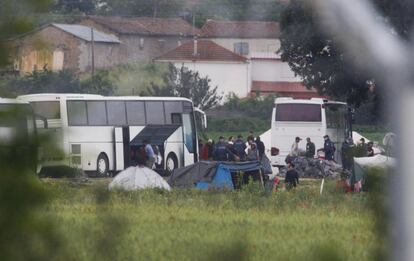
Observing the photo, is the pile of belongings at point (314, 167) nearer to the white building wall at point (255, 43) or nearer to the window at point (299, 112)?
the window at point (299, 112)

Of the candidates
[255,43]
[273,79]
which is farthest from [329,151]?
[273,79]

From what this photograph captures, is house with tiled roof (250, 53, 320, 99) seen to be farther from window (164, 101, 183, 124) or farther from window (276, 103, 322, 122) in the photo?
window (164, 101, 183, 124)

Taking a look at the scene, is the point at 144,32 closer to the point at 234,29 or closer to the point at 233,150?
the point at 234,29

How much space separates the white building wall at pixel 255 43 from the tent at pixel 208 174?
74.0 ft

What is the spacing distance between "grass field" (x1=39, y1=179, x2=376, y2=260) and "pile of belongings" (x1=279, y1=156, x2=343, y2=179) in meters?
8.54

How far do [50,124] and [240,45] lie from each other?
45.6m

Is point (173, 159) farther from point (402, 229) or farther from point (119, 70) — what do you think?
point (402, 229)

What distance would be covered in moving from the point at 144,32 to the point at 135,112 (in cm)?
1237

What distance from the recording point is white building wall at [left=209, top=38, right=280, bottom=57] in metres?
45.5

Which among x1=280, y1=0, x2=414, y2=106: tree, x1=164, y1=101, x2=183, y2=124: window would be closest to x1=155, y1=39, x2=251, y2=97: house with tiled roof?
x1=164, y1=101, x2=183, y2=124: window

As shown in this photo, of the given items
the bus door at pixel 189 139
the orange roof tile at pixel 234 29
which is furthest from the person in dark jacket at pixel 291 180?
the orange roof tile at pixel 234 29

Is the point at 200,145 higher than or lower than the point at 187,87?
lower

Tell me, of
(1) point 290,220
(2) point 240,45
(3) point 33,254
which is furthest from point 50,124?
(2) point 240,45

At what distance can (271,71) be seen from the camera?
5131 centimetres
